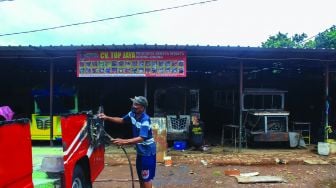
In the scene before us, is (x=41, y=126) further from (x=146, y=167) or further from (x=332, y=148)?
(x=332, y=148)

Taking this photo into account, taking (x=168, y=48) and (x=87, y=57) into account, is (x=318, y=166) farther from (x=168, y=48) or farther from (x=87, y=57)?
(x=87, y=57)

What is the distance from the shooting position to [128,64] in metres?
12.9

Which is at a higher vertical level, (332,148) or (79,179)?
→ (79,179)

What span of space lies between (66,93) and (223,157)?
5993 mm

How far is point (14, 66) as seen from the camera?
16.7 meters

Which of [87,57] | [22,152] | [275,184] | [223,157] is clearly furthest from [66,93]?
[22,152]

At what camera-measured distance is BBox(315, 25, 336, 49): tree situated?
27502mm

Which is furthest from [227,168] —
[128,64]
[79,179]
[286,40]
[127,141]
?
[286,40]

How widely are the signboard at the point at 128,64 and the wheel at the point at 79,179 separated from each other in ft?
23.9

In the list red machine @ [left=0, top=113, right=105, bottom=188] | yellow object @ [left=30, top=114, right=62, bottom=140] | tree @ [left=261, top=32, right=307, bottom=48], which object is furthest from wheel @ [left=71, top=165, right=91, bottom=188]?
tree @ [left=261, top=32, right=307, bottom=48]

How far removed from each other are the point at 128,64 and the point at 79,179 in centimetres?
772

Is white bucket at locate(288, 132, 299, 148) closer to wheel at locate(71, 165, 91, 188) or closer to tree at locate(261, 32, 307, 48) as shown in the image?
wheel at locate(71, 165, 91, 188)

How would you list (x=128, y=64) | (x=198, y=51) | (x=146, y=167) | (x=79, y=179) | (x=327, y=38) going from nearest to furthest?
(x=79, y=179) < (x=146, y=167) < (x=128, y=64) < (x=198, y=51) < (x=327, y=38)

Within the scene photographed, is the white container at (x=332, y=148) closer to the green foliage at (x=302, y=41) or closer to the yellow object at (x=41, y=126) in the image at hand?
the yellow object at (x=41, y=126)
